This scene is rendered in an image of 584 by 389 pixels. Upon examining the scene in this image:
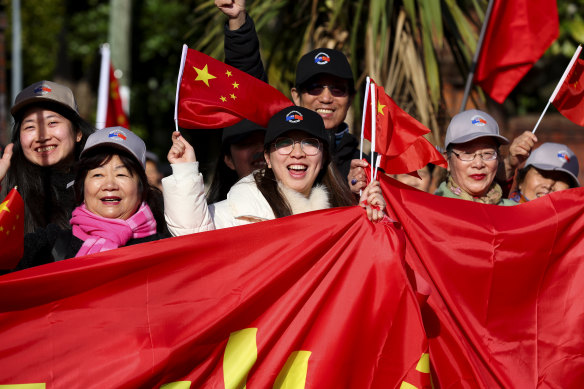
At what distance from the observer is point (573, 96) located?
206 inches

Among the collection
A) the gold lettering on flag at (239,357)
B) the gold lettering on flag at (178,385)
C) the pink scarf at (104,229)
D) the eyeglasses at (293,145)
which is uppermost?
the eyeglasses at (293,145)

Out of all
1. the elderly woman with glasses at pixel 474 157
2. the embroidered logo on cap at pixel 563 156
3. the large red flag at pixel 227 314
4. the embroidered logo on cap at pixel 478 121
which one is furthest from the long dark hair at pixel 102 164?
the embroidered logo on cap at pixel 563 156

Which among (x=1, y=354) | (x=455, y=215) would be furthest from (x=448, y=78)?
(x=1, y=354)

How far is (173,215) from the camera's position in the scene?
4105 millimetres

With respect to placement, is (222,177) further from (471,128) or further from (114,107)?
(114,107)

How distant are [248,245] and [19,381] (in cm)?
110

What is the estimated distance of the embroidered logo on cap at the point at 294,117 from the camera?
14.2 ft

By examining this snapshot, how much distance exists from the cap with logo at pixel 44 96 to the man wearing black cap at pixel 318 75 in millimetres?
924

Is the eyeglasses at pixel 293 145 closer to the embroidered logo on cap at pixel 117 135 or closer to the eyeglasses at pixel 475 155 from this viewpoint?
the embroidered logo on cap at pixel 117 135

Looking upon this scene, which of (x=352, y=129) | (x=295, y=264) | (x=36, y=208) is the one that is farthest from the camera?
(x=352, y=129)

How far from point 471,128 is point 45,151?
7.44 feet

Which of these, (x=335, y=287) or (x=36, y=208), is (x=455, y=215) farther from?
(x=36, y=208)

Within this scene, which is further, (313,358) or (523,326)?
(523,326)

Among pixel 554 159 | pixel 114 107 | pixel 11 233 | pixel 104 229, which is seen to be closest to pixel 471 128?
pixel 554 159
